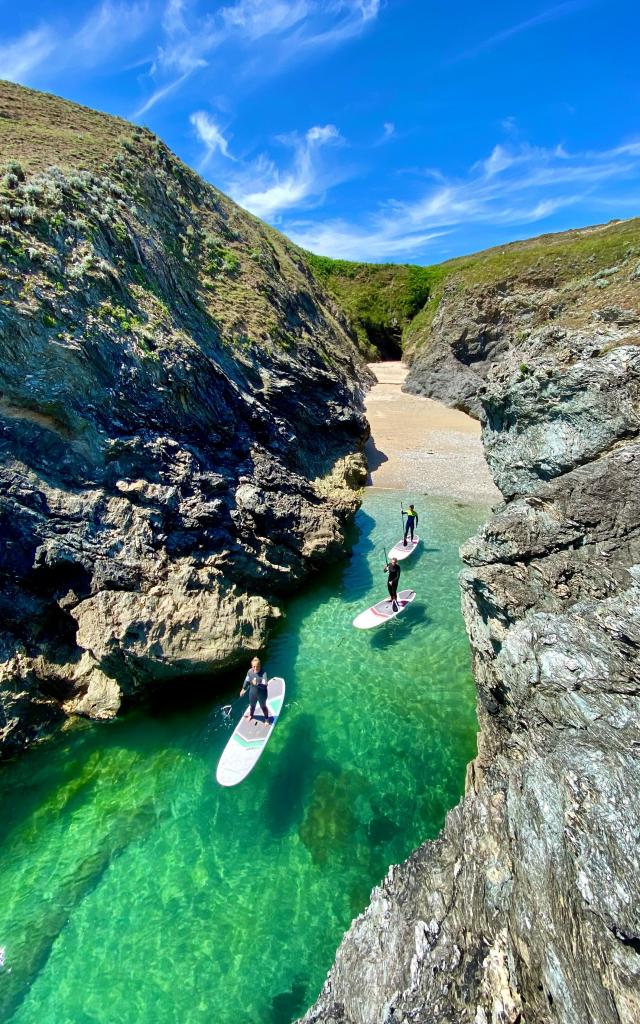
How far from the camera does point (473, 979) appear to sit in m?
6.16

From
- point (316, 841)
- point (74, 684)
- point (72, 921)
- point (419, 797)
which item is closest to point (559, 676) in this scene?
point (419, 797)

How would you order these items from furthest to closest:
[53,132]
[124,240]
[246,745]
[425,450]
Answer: [425,450] → [53,132] → [124,240] → [246,745]

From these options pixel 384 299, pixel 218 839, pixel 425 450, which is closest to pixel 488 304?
pixel 425 450

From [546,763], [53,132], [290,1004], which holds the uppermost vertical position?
[53,132]

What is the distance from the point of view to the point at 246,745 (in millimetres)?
12648

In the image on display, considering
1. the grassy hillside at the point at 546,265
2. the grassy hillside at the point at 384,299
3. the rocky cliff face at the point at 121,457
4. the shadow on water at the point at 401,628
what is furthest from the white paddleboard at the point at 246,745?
the grassy hillside at the point at 384,299

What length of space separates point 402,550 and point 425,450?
1724 cm

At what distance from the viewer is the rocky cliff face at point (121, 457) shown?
1485cm

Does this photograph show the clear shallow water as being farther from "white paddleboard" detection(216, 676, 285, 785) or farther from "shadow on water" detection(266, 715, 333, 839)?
"white paddleboard" detection(216, 676, 285, 785)

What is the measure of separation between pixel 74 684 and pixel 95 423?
372 inches

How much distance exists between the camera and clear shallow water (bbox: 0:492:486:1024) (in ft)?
28.8

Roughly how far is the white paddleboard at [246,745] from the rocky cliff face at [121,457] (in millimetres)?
2366

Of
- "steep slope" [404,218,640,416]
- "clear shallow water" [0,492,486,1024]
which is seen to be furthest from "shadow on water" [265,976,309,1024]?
"steep slope" [404,218,640,416]

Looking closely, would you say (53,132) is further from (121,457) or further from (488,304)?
(488,304)
